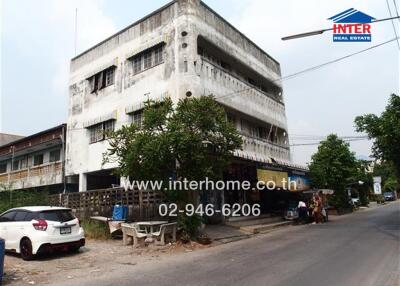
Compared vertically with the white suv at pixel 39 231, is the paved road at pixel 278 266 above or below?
below

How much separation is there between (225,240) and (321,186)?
17.6 metres

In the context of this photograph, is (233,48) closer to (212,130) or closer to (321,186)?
(212,130)

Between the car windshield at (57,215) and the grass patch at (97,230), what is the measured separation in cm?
390

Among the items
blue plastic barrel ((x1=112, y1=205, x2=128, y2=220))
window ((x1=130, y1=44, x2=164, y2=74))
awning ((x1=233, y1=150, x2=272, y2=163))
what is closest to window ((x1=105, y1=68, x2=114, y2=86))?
window ((x1=130, y1=44, x2=164, y2=74))

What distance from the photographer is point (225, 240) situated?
624 inches

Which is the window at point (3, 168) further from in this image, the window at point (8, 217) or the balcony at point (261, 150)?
the balcony at point (261, 150)

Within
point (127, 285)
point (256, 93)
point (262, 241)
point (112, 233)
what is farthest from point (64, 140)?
point (127, 285)

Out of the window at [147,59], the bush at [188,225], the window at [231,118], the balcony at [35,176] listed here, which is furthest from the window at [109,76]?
the bush at [188,225]

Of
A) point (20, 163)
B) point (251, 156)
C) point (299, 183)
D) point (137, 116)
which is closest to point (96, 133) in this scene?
point (137, 116)

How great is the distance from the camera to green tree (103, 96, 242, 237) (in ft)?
46.3

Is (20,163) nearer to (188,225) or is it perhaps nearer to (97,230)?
(97,230)

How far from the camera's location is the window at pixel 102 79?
2228cm

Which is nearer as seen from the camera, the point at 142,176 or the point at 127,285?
the point at 127,285

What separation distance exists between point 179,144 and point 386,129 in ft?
36.4
